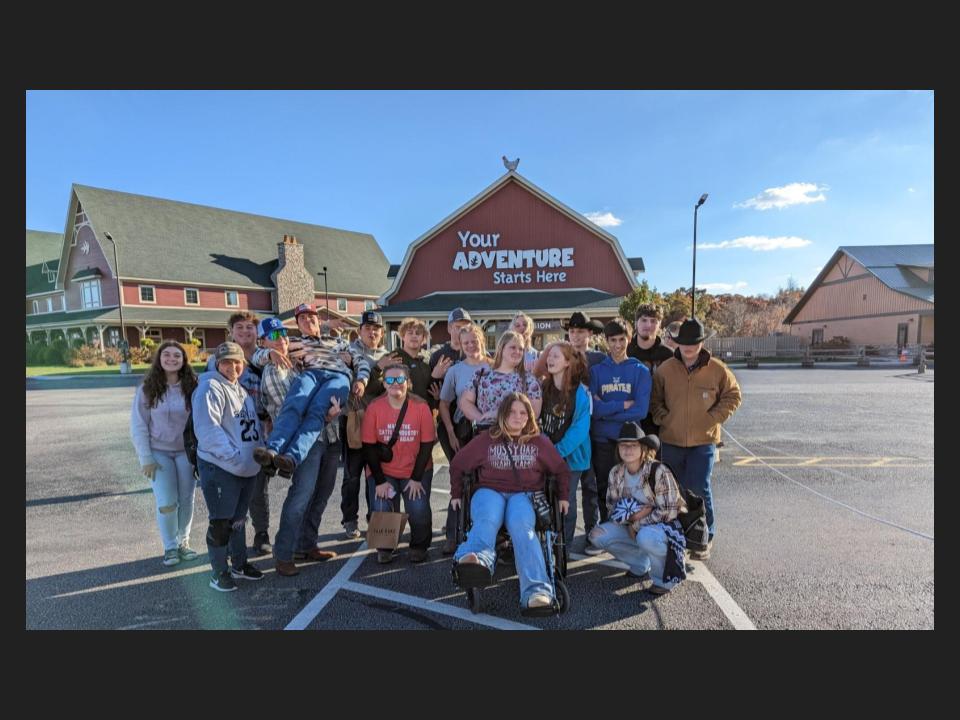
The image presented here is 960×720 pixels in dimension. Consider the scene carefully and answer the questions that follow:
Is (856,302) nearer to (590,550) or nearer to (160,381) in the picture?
(590,550)

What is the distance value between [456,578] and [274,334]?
233 centimetres

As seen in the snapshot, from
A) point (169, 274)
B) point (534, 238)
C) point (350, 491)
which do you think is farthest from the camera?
point (169, 274)

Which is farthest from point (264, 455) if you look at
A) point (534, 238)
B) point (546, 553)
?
point (534, 238)

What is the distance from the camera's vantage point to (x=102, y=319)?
26984 mm

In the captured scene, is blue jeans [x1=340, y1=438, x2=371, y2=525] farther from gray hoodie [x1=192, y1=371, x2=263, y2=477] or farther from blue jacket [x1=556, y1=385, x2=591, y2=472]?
blue jacket [x1=556, y1=385, x2=591, y2=472]

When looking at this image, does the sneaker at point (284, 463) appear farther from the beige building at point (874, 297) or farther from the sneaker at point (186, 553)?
the beige building at point (874, 297)

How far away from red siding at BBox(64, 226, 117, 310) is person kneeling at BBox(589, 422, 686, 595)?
113ft

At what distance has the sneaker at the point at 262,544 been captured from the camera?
3.89 metres

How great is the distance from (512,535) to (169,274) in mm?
34270

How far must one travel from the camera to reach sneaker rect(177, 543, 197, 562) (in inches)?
148

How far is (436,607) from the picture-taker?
3094 mm

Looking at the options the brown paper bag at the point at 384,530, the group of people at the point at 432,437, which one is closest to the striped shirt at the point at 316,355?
the group of people at the point at 432,437

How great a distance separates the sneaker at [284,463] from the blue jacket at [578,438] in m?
1.99

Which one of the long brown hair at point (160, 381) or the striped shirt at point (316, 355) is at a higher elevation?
the striped shirt at point (316, 355)
